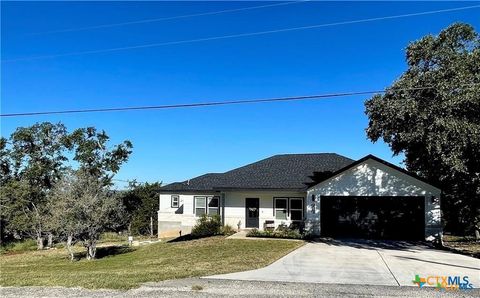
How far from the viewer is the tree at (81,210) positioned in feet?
62.6

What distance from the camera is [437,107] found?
15891 millimetres

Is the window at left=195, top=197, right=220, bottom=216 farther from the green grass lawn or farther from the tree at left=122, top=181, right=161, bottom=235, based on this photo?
the green grass lawn

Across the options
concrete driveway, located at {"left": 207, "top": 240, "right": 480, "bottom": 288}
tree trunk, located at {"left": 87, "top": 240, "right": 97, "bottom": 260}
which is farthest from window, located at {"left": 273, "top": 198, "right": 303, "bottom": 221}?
tree trunk, located at {"left": 87, "top": 240, "right": 97, "bottom": 260}

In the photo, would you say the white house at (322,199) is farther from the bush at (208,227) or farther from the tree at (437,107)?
the tree at (437,107)

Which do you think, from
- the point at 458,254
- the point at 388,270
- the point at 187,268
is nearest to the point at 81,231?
the point at 187,268

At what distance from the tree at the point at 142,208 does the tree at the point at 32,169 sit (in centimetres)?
603

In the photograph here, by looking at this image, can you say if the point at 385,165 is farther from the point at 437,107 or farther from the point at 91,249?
the point at 91,249

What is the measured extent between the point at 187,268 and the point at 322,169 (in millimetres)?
16706

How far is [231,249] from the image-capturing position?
1802 cm

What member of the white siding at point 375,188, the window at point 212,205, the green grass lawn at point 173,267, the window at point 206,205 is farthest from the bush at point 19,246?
the white siding at point 375,188

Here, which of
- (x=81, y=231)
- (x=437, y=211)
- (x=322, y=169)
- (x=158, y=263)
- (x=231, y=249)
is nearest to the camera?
(x=158, y=263)

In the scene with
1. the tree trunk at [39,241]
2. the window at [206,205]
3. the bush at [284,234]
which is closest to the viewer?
the bush at [284,234]

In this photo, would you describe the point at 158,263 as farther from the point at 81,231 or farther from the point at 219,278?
the point at 81,231

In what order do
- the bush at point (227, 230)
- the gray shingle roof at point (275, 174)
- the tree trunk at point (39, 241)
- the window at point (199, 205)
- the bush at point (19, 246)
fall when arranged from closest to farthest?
the bush at point (227, 230) < the gray shingle roof at point (275, 174) < the window at point (199, 205) < the bush at point (19, 246) < the tree trunk at point (39, 241)
